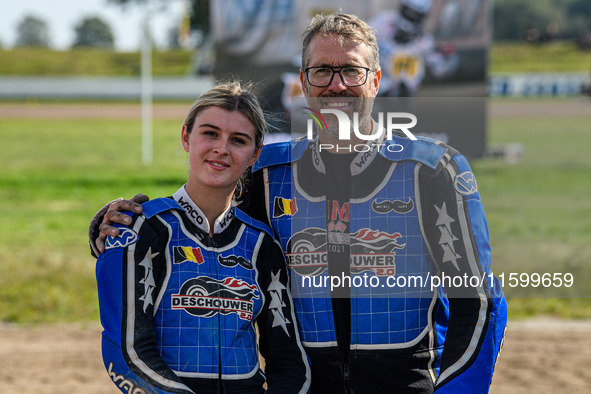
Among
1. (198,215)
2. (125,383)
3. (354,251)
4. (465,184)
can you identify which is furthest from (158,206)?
(465,184)

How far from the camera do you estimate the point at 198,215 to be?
8.05 ft

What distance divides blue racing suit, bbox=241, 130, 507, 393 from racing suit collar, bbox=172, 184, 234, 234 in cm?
20

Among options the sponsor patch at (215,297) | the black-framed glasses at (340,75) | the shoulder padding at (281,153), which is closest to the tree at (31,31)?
the shoulder padding at (281,153)

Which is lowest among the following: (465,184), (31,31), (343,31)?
(465,184)

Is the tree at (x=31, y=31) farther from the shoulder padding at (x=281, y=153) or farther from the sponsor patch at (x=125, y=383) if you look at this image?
the sponsor patch at (x=125, y=383)

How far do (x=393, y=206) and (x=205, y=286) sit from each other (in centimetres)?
67

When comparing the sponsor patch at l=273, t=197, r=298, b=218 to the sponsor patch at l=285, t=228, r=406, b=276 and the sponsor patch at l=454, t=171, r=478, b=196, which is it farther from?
the sponsor patch at l=454, t=171, r=478, b=196

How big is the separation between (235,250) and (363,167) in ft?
1.67

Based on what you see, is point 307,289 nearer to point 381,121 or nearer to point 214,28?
point 381,121

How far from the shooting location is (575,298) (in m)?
8.09

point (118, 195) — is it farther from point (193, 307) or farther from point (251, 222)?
point (193, 307)

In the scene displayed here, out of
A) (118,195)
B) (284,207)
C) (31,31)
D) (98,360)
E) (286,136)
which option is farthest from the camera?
(31,31)

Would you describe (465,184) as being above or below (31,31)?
below

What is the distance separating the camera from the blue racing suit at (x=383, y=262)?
238 centimetres
